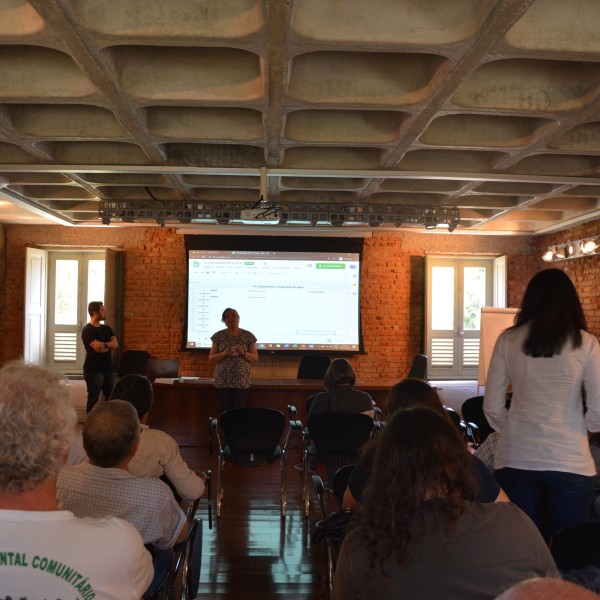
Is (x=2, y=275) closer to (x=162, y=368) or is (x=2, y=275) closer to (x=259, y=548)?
(x=162, y=368)

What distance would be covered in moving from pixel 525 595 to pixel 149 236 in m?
11.0

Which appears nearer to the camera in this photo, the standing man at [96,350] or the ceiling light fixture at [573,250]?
the standing man at [96,350]

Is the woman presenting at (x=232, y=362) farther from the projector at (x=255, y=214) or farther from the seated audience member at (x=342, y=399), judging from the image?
the seated audience member at (x=342, y=399)

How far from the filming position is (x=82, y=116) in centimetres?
559

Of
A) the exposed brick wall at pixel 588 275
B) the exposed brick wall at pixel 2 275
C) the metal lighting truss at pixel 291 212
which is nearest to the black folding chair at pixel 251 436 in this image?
the metal lighting truss at pixel 291 212

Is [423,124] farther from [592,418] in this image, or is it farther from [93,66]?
[592,418]

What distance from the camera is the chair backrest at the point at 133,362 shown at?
33.3 ft

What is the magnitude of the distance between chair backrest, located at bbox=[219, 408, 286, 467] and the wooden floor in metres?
0.42

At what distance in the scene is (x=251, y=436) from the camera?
17.3 ft

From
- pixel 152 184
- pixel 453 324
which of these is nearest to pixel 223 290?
pixel 152 184

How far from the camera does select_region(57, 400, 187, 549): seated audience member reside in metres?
2.29

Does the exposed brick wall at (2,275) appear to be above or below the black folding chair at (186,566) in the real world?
above

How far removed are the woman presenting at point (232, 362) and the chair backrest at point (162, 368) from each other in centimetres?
229

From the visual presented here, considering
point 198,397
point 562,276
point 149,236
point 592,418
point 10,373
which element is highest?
point 149,236
